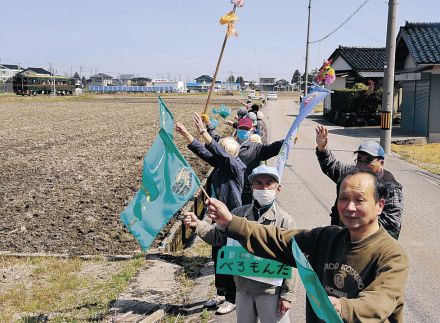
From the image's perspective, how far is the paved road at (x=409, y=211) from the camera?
518 centimetres

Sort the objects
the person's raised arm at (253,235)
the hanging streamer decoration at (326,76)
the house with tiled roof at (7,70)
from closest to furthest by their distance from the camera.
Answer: the person's raised arm at (253,235), the hanging streamer decoration at (326,76), the house with tiled roof at (7,70)

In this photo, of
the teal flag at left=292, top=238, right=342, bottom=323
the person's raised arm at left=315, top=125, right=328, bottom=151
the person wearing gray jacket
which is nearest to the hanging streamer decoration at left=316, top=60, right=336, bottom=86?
the person's raised arm at left=315, top=125, right=328, bottom=151

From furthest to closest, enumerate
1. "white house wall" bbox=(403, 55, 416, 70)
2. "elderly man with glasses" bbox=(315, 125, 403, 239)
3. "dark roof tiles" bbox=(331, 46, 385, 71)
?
"dark roof tiles" bbox=(331, 46, 385, 71), "white house wall" bbox=(403, 55, 416, 70), "elderly man with glasses" bbox=(315, 125, 403, 239)

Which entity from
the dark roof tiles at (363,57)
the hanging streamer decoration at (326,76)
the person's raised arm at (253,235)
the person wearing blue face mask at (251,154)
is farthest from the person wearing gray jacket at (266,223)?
the dark roof tiles at (363,57)

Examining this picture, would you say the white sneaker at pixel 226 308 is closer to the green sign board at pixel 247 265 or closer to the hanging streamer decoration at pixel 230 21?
the green sign board at pixel 247 265

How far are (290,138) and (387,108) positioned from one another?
11466mm

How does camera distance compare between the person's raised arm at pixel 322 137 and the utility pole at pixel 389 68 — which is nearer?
the person's raised arm at pixel 322 137

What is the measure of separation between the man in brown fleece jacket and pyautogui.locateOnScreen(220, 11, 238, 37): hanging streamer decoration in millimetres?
2842

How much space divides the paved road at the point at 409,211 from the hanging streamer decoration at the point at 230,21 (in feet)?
9.09

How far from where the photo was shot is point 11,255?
6320 mm

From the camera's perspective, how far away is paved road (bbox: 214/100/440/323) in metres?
5.18

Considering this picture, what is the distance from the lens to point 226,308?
4.97m

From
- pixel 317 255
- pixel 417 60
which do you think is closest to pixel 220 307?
pixel 317 255

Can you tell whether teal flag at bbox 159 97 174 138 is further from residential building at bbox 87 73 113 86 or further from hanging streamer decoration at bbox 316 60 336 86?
residential building at bbox 87 73 113 86
